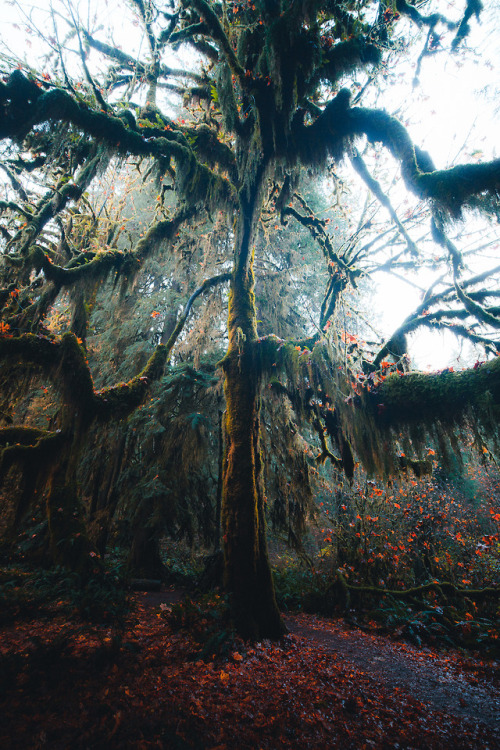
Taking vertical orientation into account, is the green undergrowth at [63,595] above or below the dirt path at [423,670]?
above

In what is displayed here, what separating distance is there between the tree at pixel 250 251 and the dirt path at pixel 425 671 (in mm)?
1326

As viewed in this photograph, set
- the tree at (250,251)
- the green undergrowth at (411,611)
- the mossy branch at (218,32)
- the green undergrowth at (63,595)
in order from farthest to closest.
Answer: the green undergrowth at (411,611) → the mossy branch at (218,32) → the green undergrowth at (63,595) → the tree at (250,251)

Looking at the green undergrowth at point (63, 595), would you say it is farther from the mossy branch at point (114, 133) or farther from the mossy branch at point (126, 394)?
the mossy branch at point (114, 133)

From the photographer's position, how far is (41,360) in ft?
13.6

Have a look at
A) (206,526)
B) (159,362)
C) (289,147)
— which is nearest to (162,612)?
(206,526)

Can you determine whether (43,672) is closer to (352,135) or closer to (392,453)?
(392,453)

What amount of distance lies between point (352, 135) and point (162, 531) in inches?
356

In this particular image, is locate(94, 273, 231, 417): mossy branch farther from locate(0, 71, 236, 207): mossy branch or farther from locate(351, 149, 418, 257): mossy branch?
locate(351, 149, 418, 257): mossy branch

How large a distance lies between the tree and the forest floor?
88 cm

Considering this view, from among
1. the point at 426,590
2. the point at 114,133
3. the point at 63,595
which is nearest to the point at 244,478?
the point at 63,595

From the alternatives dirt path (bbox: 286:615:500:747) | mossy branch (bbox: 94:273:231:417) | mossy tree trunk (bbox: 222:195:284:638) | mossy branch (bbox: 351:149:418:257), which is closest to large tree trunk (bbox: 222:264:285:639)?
mossy tree trunk (bbox: 222:195:284:638)

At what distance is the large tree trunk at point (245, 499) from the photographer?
402cm

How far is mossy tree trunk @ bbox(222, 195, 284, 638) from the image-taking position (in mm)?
4031

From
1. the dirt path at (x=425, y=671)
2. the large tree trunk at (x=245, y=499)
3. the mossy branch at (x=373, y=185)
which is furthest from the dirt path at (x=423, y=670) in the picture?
the mossy branch at (x=373, y=185)
